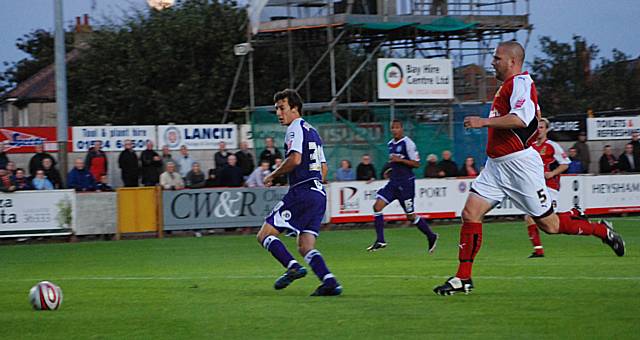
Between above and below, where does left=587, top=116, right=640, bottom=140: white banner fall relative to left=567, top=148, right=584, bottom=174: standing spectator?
above

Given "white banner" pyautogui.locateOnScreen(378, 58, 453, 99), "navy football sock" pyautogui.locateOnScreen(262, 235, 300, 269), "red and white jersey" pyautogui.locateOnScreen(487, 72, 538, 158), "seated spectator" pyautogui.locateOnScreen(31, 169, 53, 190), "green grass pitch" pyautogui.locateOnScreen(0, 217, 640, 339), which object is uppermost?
"white banner" pyautogui.locateOnScreen(378, 58, 453, 99)

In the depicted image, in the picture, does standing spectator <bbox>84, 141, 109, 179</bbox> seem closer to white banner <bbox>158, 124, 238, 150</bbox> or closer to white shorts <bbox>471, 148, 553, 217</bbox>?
white banner <bbox>158, 124, 238, 150</bbox>

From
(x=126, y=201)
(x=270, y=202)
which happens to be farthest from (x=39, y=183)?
(x=270, y=202)

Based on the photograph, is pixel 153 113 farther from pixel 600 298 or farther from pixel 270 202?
pixel 600 298

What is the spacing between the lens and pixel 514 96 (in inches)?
388

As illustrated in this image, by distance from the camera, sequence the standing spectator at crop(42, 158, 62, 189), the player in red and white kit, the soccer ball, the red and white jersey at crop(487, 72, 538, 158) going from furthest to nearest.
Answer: the standing spectator at crop(42, 158, 62, 189)
the player in red and white kit
the red and white jersey at crop(487, 72, 538, 158)
the soccer ball

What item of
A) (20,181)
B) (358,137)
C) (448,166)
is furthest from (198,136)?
(448,166)

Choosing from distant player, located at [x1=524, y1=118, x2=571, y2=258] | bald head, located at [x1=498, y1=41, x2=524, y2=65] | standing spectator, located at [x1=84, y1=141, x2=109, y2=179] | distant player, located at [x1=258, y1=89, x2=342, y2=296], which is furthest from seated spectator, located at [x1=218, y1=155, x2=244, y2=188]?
bald head, located at [x1=498, y1=41, x2=524, y2=65]

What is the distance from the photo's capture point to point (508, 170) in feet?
33.3

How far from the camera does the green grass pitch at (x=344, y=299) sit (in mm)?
8102

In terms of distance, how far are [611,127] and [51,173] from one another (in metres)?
17.6

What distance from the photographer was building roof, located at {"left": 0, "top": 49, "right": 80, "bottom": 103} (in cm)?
5131

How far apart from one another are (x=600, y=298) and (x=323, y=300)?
2.56 meters

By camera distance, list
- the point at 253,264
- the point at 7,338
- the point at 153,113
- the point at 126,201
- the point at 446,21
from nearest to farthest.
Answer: the point at 7,338, the point at 253,264, the point at 126,201, the point at 446,21, the point at 153,113
